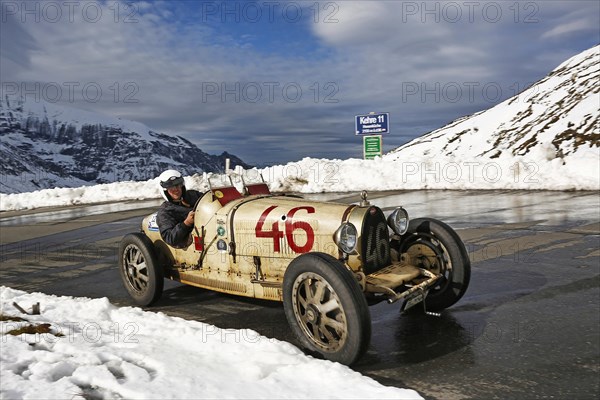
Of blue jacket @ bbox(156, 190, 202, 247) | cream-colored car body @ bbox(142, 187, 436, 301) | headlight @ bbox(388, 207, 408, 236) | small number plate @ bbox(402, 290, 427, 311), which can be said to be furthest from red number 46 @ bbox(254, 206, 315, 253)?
blue jacket @ bbox(156, 190, 202, 247)

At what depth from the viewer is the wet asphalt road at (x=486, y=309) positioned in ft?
11.5

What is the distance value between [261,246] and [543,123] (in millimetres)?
64063

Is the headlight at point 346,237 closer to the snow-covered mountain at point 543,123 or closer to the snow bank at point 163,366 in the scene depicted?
the snow bank at point 163,366

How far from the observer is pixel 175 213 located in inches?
244

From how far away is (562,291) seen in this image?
534cm

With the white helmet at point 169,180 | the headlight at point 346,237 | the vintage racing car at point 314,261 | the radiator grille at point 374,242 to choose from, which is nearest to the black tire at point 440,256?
the vintage racing car at point 314,261

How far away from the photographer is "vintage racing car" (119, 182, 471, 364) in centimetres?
397

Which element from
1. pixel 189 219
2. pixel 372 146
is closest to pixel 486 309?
pixel 189 219

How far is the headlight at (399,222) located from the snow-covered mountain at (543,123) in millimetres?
35468

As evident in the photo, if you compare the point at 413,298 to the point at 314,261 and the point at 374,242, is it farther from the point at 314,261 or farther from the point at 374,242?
the point at 314,261

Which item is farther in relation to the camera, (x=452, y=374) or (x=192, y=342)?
(x=192, y=342)

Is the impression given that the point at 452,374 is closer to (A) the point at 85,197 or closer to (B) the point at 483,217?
(B) the point at 483,217

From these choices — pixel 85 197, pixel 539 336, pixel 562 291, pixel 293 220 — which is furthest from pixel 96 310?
pixel 85 197

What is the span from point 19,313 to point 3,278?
3.08 metres
